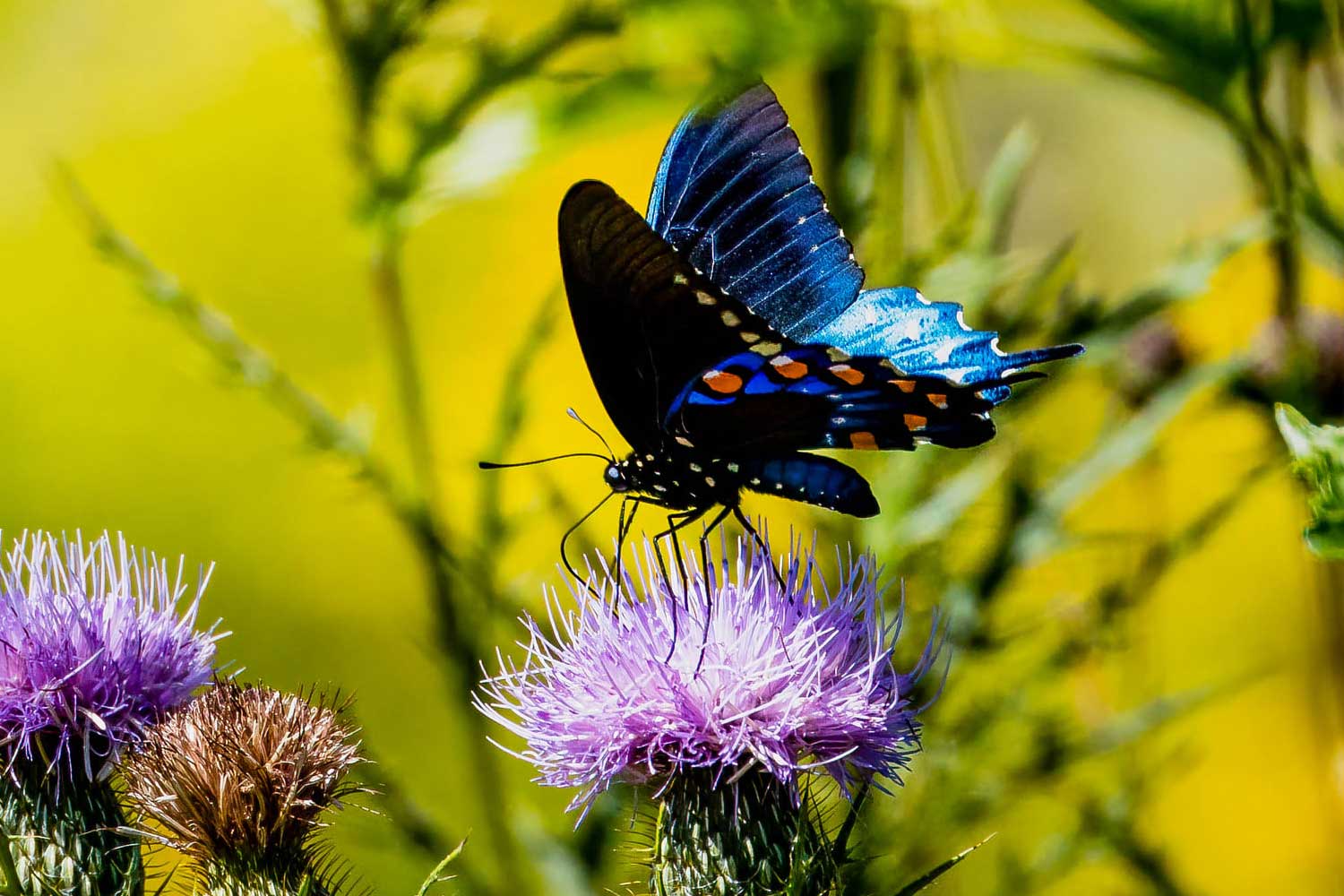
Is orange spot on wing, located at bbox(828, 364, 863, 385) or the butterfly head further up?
orange spot on wing, located at bbox(828, 364, 863, 385)

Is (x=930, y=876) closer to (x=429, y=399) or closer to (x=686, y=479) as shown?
(x=686, y=479)

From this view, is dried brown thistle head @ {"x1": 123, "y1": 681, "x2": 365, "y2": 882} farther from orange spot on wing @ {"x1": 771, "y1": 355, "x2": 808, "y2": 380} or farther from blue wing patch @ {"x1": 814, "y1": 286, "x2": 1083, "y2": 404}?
blue wing patch @ {"x1": 814, "y1": 286, "x2": 1083, "y2": 404}

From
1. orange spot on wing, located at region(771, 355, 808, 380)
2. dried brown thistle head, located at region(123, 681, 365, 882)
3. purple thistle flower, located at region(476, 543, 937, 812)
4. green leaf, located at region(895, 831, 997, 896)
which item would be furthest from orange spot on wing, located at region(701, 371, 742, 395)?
green leaf, located at region(895, 831, 997, 896)

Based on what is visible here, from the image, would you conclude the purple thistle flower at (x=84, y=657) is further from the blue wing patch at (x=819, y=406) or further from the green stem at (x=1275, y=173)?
the green stem at (x=1275, y=173)

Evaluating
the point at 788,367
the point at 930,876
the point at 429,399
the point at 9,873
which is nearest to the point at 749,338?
the point at 788,367

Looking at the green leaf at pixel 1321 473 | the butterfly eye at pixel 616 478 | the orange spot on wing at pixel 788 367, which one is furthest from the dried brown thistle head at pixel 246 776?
the green leaf at pixel 1321 473

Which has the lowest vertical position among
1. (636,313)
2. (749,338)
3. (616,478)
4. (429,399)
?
(429,399)

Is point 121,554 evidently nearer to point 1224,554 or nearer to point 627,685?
point 627,685
